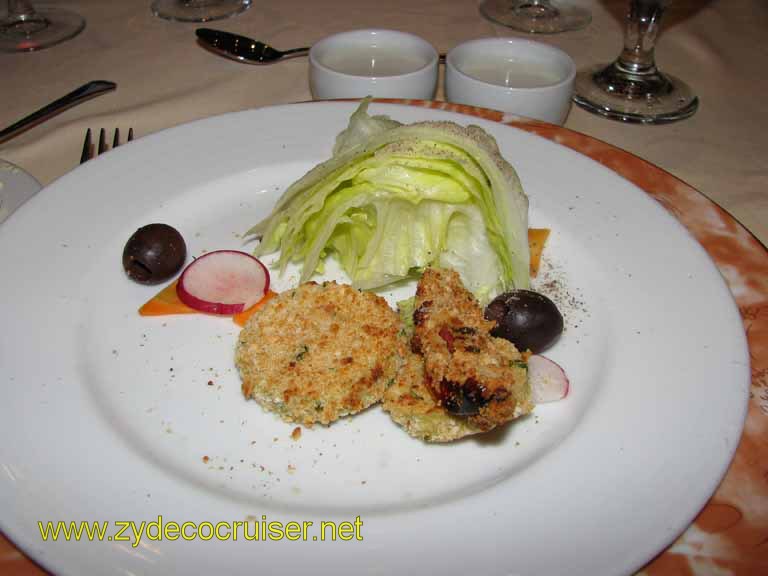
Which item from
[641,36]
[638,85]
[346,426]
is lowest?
[346,426]

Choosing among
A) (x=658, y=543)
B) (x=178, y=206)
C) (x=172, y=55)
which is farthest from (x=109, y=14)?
(x=658, y=543)

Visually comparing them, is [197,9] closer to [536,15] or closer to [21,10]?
[21,10]

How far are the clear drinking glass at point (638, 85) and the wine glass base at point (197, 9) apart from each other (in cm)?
246

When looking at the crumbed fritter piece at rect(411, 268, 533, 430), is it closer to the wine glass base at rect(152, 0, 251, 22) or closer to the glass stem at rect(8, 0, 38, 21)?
the wine glass base at rect(152, 0, 251, 22)

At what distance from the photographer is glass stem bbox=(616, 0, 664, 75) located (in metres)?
3.43

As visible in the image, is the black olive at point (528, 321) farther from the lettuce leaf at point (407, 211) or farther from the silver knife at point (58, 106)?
the silver knife at point (58, 106)

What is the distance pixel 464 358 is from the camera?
186 cm

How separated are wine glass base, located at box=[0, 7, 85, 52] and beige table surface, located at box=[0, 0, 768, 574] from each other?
76 millimetres

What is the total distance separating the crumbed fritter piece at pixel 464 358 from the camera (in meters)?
1.76

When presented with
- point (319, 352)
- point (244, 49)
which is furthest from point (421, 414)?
point (244, 49)

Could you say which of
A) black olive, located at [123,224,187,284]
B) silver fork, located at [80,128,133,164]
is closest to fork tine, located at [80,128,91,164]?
silver fork, located at [80,128,133,164]

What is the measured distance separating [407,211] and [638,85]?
79.4 inches

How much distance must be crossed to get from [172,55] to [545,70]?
2324 millimetres

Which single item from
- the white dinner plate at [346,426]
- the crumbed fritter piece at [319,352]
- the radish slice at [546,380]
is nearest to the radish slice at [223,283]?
the white dinner plate at [346,426]
